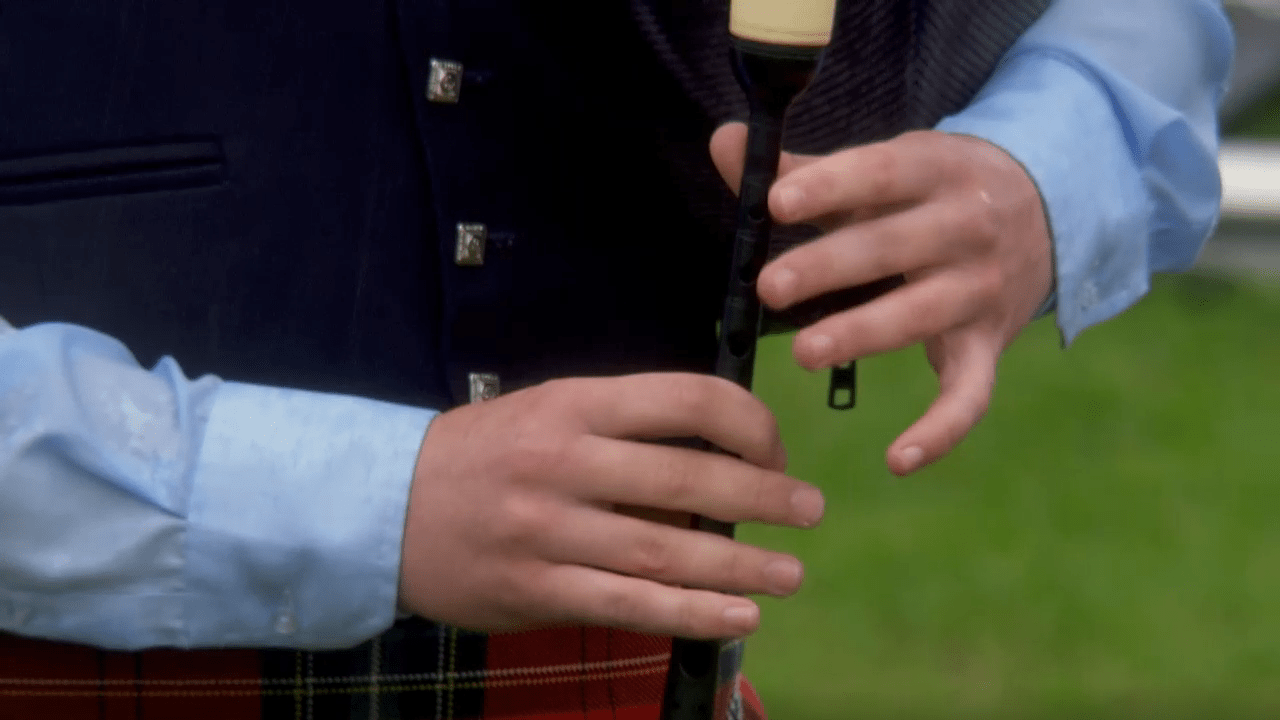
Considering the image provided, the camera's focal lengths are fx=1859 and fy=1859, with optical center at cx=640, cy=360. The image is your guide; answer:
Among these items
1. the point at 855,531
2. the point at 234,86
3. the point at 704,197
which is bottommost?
the point at 855,531

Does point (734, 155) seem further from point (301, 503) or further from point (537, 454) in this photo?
point (301, 503)

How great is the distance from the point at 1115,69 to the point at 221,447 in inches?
24.5

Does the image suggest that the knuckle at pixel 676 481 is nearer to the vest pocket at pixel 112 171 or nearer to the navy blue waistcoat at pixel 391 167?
the navy blue waistcoat at pixel 391 167

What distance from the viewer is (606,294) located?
121cm

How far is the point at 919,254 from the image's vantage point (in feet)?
3.35

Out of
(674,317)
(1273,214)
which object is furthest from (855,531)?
(674,317)

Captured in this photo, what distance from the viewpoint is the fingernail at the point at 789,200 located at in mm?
958

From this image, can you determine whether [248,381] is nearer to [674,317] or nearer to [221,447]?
[221,447]

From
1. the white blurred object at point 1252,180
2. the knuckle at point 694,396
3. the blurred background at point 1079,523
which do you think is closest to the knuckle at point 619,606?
the knuckle at point 694,396

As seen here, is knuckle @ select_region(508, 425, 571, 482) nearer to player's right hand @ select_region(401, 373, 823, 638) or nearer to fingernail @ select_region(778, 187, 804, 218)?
player's right hand @ select_region(401, 373, 823, 638)

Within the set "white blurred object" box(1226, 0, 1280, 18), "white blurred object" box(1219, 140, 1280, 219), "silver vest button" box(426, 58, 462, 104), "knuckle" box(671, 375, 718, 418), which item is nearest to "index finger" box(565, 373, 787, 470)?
"knuckle" box(671, 375, 718, 418)

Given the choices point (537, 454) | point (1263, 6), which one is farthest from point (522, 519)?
point (1263, 6)

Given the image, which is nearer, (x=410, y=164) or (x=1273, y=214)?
(x=410, y=164)

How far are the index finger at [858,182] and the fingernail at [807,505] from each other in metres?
0.15
